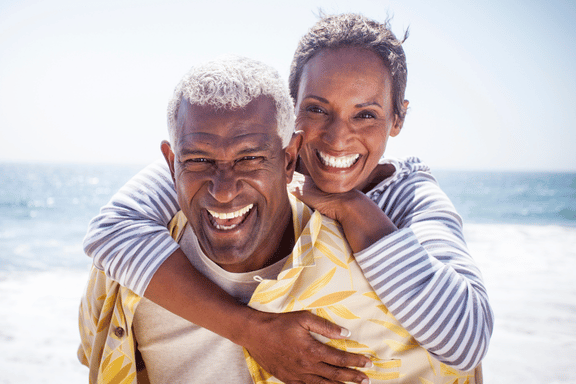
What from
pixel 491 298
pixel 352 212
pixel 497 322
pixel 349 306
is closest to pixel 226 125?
pixel 352 212

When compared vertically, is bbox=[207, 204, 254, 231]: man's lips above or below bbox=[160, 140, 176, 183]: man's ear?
below

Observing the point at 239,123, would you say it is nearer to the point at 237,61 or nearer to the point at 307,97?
the point at 237,61

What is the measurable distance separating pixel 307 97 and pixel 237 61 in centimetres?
64

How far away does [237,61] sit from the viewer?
1.95m

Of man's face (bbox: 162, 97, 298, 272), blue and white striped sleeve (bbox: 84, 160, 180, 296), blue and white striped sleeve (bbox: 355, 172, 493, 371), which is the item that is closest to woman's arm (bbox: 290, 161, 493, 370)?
blue and white striped sleeve (bbox: 355, 172, 493, 371)

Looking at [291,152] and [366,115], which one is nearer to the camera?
[291,152]

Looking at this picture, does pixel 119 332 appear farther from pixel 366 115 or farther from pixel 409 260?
pixel 366 115

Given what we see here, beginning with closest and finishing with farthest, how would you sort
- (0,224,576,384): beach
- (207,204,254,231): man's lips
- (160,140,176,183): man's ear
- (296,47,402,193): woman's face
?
(207,204,254,231): man's lips < (160,140,176,183): man's ear < (296,47,402,193): woman's face < (0,224,576,384): beach

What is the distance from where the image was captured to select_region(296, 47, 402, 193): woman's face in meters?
2.36

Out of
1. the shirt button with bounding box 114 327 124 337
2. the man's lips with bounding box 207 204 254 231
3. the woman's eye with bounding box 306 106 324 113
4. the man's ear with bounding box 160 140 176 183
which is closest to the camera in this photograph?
the man's lips with bounding box 207 204 254 231

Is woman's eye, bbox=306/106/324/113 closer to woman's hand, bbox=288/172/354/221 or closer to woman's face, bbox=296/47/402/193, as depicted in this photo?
woman's face, bbox=296/47/402/193

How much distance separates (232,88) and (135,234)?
2.71ft

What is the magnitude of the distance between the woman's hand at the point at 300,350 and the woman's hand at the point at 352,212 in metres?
0.40

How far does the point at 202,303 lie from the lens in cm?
192
